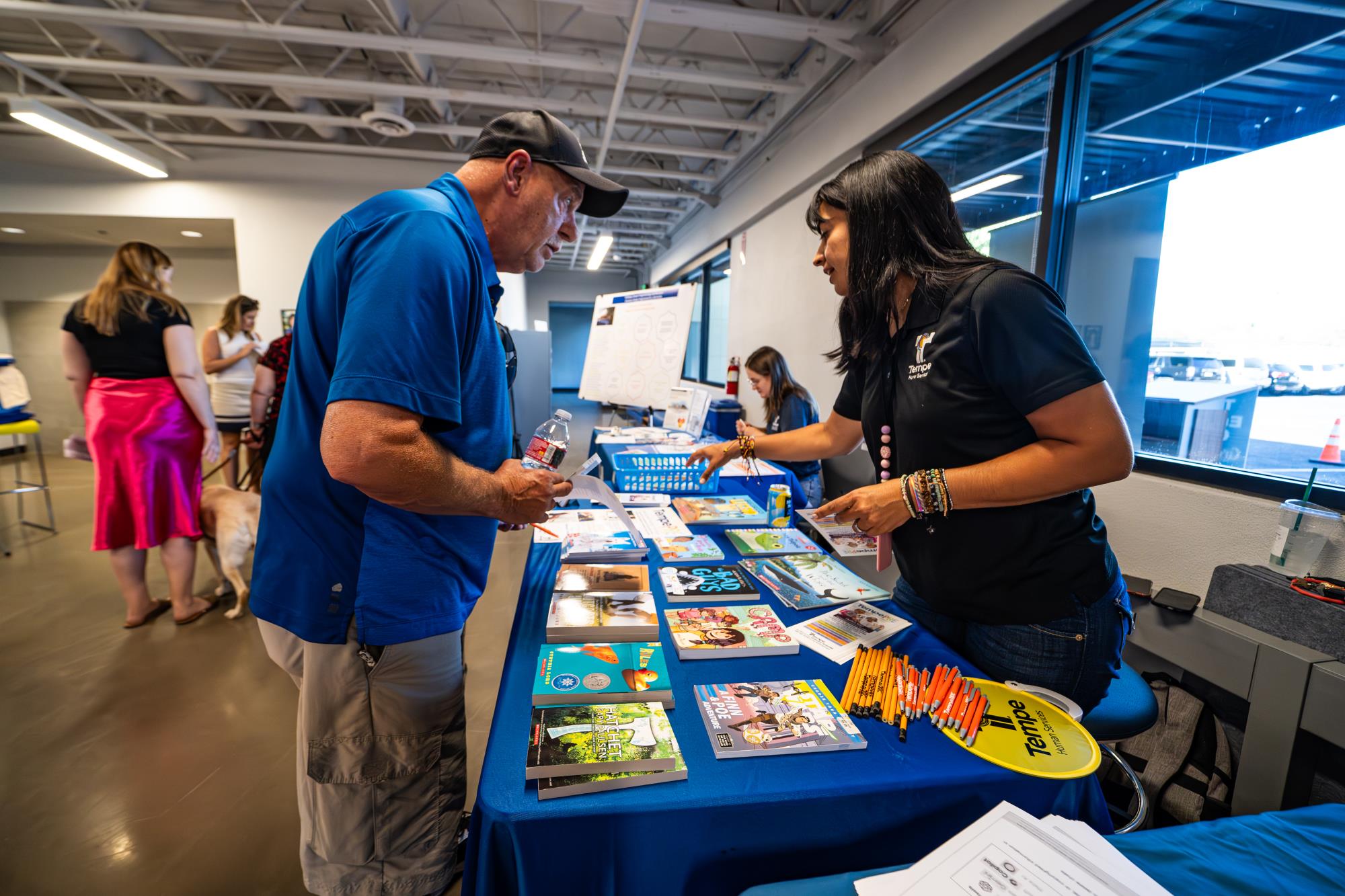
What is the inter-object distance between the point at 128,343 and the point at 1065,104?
13.7 ft

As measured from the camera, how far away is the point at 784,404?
333 centimetres

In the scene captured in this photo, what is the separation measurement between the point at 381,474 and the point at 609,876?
60cm

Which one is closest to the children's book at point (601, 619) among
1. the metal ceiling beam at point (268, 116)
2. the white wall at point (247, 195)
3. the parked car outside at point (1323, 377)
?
the parked car outside at point (1323, 377)

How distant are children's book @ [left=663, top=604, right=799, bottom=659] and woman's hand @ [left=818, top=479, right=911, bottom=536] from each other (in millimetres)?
248

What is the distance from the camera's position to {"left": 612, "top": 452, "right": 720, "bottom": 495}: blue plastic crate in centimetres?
210

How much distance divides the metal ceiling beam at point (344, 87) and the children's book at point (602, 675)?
4528mm

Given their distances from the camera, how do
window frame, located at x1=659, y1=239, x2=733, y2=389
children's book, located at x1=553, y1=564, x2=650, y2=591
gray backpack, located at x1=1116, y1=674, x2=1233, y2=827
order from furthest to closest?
window frame, located at x1=659, y1=239, x2=733, y2=389
gray backpack, located at x1=1116, y1=674, x2=1233, y2=827
children's book, located at x1=553, y1=564, x2=650, y2=591

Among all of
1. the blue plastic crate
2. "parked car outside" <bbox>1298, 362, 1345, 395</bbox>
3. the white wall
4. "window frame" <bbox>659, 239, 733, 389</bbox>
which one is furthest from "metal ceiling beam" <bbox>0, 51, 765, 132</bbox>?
"parked car outside" <bbox>1298, 362, 1345, 395</bbox>

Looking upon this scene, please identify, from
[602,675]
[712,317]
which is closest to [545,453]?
[602,675]

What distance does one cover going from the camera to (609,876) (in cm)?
67

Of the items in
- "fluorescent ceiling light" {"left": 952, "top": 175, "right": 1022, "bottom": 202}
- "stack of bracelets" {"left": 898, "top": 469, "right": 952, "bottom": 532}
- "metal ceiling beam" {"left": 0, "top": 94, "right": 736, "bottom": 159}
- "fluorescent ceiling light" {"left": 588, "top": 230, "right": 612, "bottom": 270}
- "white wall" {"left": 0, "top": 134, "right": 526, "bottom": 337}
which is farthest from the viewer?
"fluorescent ceiling light" {"left": 588, "top": 230, "right": 612, "bottom": 270}

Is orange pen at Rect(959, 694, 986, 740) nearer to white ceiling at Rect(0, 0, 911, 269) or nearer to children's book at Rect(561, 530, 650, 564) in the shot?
children's book at Rect(561, 530, 650, 564)

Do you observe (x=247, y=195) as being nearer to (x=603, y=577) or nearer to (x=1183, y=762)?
(x=603, y=577)

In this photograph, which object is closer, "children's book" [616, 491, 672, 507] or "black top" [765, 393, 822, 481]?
"children's book" [616, 491, 672, 507]
